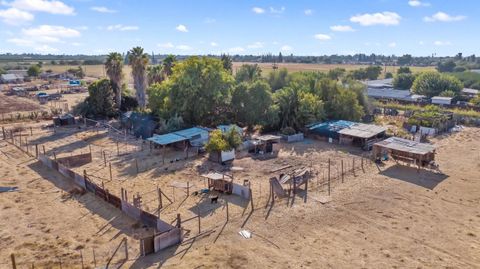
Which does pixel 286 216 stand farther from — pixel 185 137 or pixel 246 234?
pixel 185 137

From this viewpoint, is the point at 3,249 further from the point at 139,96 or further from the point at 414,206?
the point at 139,96

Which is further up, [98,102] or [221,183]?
[98,102]

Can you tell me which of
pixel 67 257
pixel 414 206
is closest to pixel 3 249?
pixel 67 257

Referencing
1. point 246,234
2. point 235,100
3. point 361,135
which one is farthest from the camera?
point 235,100

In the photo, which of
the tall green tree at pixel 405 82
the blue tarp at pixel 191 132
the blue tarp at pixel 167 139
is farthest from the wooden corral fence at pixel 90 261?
the tall green tree at pixel 405 82

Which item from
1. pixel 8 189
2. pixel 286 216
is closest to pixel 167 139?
pixel 8 189

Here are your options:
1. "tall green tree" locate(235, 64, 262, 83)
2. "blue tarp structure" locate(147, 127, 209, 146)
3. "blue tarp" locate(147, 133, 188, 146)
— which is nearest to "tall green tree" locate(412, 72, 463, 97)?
"tall green tree" locate(235, 64, 262, 83)
